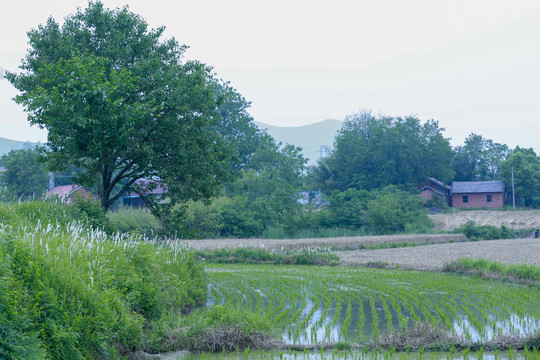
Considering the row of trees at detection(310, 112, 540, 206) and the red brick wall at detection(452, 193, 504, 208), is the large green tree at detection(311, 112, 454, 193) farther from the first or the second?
the red brick wall at detection(452, 193, 504, 208)

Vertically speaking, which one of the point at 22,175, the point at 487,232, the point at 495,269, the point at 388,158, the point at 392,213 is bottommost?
the point at 495,269

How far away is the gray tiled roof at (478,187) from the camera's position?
60.1 meters

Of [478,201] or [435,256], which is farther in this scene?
[478,201]

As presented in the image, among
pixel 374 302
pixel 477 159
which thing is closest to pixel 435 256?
pixel 374 302

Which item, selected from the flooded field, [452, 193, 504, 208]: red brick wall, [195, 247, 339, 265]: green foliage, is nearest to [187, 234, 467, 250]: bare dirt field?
[195, 247, 339, 265]: green foliage

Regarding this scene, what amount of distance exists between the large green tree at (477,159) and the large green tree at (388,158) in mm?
9435

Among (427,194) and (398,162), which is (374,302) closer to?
(398,162)

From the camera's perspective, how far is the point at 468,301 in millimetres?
12875

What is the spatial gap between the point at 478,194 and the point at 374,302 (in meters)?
53.0

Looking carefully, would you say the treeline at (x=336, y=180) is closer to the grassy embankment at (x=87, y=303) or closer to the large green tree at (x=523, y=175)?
the large green tree at (x=523, y=175)

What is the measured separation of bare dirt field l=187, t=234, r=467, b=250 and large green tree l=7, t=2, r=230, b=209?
833 centimetres

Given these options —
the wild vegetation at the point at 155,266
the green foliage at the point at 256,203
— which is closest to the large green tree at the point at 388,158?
the green foliage at the point at 256,203

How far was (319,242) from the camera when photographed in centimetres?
3438

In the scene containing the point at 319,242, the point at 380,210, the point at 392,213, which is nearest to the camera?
the point at 319,242
